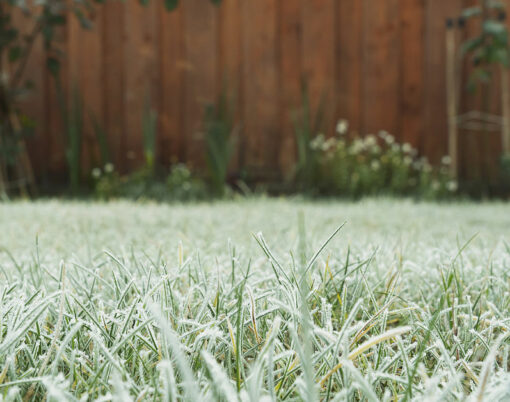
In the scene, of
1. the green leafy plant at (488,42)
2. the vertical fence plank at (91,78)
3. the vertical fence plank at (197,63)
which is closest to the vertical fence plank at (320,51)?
the vertical fence plank at (197,63)

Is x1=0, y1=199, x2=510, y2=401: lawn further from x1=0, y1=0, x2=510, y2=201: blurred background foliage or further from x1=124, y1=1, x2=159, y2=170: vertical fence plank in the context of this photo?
x1=124, y1=1, x2=159, y2=170: vertical fence plank

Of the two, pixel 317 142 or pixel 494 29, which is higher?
pixel 494 29

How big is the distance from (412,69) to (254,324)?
4181mm

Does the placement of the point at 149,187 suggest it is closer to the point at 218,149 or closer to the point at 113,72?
the point at 218,149

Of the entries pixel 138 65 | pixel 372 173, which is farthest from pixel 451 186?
pixel 138 65

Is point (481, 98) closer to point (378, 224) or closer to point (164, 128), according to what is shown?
point (164, 128)

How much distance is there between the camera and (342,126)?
158 inches

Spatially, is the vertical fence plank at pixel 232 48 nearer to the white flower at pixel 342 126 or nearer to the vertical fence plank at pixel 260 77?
the vertical fence plank at pixel 260 77

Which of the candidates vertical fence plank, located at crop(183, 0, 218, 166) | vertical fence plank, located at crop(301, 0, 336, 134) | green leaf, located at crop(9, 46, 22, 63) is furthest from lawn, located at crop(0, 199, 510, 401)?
vertical fence plank, located at crop(301, 0, 336, 134)

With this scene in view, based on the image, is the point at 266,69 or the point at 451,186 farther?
the point at 266,69

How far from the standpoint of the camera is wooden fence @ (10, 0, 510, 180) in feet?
14.3

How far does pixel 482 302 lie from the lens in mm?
805

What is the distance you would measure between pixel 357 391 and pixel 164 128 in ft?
13.4

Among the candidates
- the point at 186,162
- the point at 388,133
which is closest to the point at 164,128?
the point at 186,162
